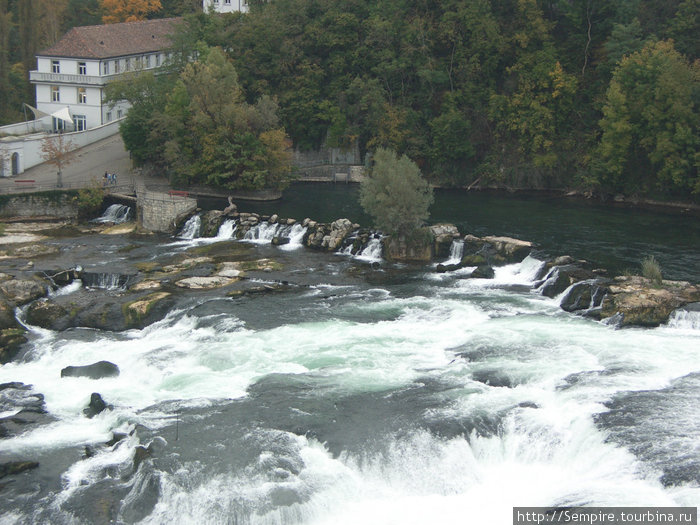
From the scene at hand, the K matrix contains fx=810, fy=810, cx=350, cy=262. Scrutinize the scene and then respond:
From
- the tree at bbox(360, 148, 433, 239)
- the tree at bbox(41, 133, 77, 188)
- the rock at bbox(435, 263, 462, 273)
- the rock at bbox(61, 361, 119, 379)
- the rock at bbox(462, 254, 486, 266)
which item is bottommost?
the rock at bbox(61, 361, 119, 379)

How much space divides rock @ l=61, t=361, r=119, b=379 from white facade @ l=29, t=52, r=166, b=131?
4988 centimetres

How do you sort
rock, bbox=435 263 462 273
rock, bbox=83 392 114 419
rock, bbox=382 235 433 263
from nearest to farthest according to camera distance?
1. rock, bbox=83 392 114 419
2. rock, bbox=435 263 462 273
3. rock, bbox=382 235 433 263

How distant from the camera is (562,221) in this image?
57094 millimetres

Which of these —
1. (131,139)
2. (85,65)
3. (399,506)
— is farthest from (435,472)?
(85,65)

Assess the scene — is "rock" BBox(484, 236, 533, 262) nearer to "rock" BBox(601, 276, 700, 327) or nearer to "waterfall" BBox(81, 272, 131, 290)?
"rock" BBox(601, 276, 700, 327)

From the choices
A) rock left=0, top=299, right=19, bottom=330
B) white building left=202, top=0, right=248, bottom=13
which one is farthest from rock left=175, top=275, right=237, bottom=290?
white building left=202, top=0, right=248, bottom=13

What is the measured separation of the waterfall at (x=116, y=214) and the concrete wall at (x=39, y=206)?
2200 mm

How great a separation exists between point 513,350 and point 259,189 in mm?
35472

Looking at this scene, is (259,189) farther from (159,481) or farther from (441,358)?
(159,481)

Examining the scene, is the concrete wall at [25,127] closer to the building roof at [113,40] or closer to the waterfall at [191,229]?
the building roof at [113,40]

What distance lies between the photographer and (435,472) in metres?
26.6

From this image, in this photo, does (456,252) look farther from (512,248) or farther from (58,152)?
(58,152)

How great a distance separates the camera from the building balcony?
7812cm

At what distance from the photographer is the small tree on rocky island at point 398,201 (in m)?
48.3
